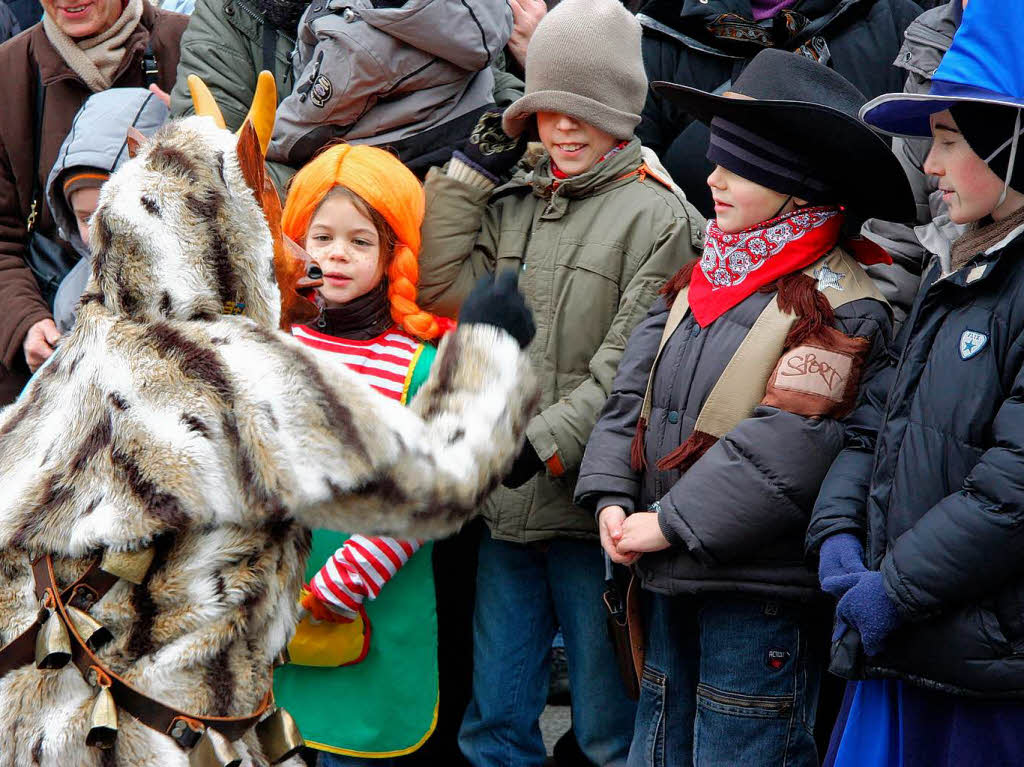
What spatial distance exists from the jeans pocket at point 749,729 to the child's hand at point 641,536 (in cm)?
36

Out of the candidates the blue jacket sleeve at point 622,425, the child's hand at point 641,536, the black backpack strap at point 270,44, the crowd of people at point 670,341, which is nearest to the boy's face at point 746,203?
the crowd of people at point 670,341

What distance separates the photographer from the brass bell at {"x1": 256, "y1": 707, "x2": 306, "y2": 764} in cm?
237

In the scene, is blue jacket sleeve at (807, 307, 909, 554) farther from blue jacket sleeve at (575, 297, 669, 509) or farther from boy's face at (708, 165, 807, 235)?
blue jacket sleeve at (575, 297, 669, 509)

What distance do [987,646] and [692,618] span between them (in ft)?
2.85

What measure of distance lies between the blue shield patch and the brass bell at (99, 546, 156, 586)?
1.56m

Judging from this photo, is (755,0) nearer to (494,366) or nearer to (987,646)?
(494,366)

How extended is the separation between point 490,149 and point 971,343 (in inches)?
61.4

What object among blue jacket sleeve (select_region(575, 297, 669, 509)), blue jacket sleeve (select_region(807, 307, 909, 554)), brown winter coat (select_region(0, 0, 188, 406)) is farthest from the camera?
brown winter coat (select_region(0, 0, 188, 406))

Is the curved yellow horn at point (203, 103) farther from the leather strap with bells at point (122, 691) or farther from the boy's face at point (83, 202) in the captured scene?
the boy's face at point (83, 202)

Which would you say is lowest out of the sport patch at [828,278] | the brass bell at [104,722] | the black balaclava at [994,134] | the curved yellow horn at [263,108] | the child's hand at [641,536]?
the child's hand at [641,536]

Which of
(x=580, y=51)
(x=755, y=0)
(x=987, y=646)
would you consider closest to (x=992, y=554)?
(x=987, y=646)

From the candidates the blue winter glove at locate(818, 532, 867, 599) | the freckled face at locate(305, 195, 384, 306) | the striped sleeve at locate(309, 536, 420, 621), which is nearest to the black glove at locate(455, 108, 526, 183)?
the freckled face at locate(305, 195, 384, 306)

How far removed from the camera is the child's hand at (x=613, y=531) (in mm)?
2918

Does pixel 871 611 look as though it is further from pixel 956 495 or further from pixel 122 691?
pixel 122 691
